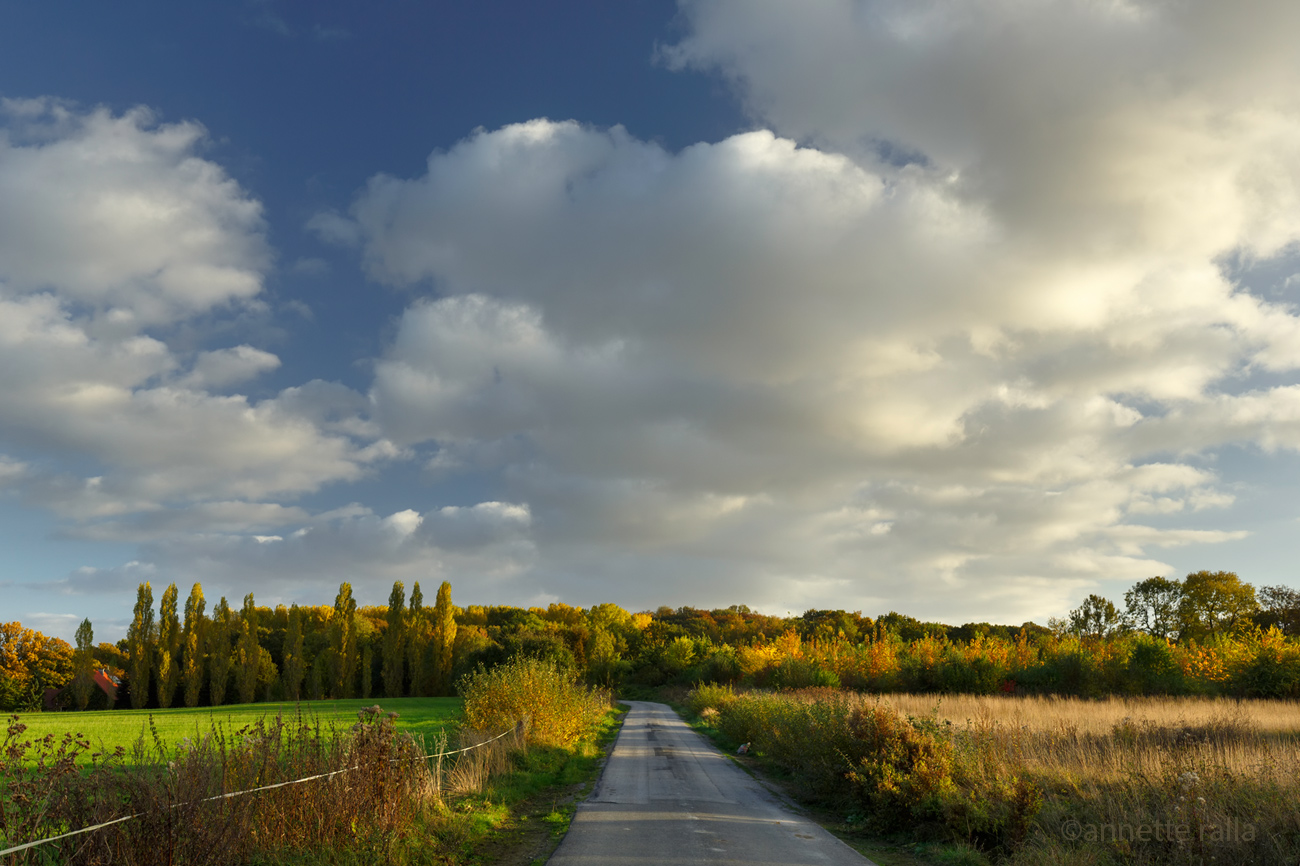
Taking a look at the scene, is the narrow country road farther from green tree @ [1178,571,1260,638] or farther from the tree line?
green tree @ [1178,571,1260,638]

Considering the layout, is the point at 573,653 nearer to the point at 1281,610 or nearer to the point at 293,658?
the point at 293,658

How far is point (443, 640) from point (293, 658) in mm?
14036

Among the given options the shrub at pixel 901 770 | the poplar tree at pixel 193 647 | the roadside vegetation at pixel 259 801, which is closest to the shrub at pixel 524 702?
the roadside vegetation at pixel 259 801

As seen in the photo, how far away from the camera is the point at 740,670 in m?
60.5

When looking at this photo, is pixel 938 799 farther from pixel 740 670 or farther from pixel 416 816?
pixel 740 670

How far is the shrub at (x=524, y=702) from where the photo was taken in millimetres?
21203

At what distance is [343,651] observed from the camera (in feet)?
234

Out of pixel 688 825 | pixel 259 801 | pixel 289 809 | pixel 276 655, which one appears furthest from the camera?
pixel 276 655

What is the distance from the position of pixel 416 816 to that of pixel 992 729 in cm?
1308

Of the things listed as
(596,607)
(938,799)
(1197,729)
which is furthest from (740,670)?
(596,607)

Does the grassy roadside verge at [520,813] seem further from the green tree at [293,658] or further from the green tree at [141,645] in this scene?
the green tree at [141,645]

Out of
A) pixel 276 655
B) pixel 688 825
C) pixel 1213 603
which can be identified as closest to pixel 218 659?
pixel 276 655

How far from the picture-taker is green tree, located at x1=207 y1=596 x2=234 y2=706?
6844 centimetres

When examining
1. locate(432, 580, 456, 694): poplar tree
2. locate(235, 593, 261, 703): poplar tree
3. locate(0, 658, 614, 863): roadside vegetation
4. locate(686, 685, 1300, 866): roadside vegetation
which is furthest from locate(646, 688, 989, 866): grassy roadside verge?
locate(235, 593, 261, 703): poplar tree
